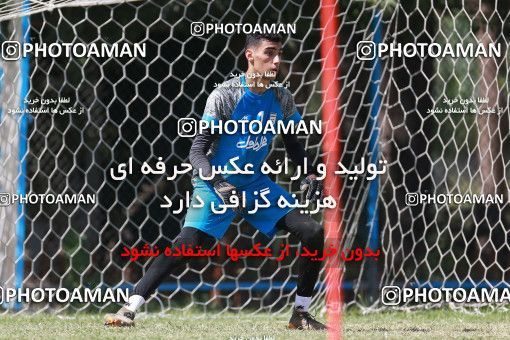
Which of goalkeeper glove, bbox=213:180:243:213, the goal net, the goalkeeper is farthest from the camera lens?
the goal net

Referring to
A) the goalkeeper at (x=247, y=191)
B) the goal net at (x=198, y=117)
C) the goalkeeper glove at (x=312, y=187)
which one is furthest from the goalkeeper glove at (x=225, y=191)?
the goal net at (x=198, y=117)

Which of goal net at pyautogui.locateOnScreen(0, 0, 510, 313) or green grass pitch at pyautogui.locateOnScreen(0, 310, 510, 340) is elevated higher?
goal net at pyautogui.locateOnScreen(0, 0, 510, 313)

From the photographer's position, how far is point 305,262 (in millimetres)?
6055

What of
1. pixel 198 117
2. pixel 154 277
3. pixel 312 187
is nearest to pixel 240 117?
pixel 312 187

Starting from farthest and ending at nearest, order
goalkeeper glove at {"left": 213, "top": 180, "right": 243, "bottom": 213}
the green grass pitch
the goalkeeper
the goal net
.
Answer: the goal net → the goalkeeper → goalkeeper glove at {"left": 213, "top": 180, "right": 243, "bottom": 213} → the green grass pitch

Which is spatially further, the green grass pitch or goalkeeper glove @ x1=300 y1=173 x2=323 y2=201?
goalkeeper glove @ x1=300 y1=173 x2=323 y2=201

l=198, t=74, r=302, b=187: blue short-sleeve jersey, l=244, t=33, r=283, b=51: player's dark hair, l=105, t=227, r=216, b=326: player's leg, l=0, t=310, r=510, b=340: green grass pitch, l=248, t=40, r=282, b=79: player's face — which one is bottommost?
l=0, t=310, r=510, b=340: green grass pitch

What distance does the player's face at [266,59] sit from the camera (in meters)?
6.05

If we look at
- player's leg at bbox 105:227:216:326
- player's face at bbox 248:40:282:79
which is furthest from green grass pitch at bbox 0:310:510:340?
player's face at bbox 248:40:282:79

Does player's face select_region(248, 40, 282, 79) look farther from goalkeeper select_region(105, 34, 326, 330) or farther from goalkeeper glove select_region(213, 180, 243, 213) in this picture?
goalkeeper glove select_region(213, 180, 243, 213)

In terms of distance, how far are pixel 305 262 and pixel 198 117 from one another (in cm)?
197

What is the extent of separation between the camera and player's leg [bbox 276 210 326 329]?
19.6 ft

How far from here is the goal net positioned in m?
7.49

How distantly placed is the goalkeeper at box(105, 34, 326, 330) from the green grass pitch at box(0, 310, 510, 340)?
0.19 metres
